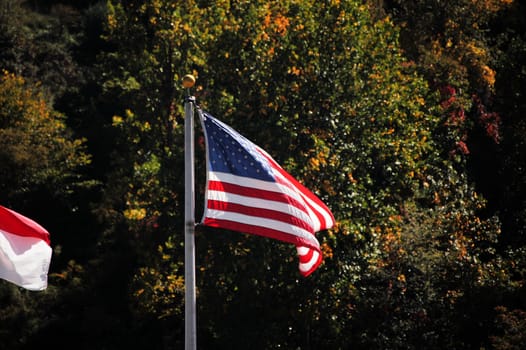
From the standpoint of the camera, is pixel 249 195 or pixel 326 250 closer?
pixel 249 195

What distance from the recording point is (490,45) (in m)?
32.2

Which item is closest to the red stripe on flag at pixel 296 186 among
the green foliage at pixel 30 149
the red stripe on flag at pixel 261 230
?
the red stripe on flag at pixel 261 230

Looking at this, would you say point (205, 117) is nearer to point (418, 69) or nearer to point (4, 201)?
point (418, 69)

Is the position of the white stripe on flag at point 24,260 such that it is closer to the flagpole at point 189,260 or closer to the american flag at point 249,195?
the flagpole at point 189,260

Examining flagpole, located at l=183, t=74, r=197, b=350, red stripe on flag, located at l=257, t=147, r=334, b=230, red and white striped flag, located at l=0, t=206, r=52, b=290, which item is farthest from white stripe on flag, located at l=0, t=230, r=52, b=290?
red stripe on flag, located at l=257, t=147, r=334, b=230

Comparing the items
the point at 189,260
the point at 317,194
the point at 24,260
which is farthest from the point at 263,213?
the point at 317,194

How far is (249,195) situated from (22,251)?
2.20 meters

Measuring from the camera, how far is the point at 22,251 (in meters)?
8.20

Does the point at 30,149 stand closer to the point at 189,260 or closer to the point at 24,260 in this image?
the point at 24,260

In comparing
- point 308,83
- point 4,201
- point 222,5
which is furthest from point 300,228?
point 4,201

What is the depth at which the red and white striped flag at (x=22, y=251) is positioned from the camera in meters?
8.08

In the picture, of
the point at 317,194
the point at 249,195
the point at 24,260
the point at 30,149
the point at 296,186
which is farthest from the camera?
the point at 30,149

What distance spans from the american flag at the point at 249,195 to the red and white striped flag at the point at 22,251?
1599mm

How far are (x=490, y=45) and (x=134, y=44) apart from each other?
15.7 m
